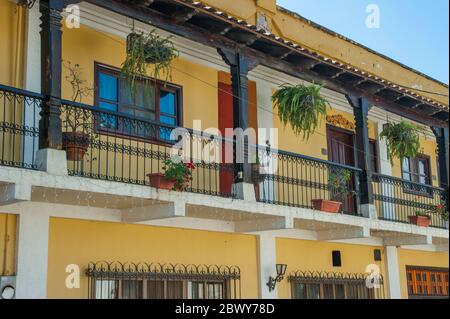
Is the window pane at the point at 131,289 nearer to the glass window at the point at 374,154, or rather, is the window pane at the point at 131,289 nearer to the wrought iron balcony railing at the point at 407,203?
the wrought iron balcony railing at the point at 407,203

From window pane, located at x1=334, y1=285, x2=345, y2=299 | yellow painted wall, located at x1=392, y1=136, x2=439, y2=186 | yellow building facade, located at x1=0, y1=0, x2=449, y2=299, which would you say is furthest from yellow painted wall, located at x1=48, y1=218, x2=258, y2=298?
yellow painted wall, located at x1=392, y1=136, x2=439, y2=186

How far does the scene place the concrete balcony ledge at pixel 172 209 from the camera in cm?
916

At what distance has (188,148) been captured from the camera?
12281mm

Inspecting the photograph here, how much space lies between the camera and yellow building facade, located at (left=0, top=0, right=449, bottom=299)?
9898 millimetres

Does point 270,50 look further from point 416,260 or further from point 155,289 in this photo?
point 416,260

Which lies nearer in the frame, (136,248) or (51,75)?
(51,75)

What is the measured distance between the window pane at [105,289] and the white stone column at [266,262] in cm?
303

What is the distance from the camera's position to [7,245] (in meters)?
9.73

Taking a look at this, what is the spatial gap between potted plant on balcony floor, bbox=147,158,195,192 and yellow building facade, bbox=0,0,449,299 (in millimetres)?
127

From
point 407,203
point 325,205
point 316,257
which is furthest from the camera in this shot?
point 407,203

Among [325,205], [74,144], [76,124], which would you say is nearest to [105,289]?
[74,144]

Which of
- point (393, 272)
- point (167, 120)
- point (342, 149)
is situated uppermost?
point (342, 149)

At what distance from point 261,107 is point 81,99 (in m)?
4.07

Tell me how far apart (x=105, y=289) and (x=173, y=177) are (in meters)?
2.00
